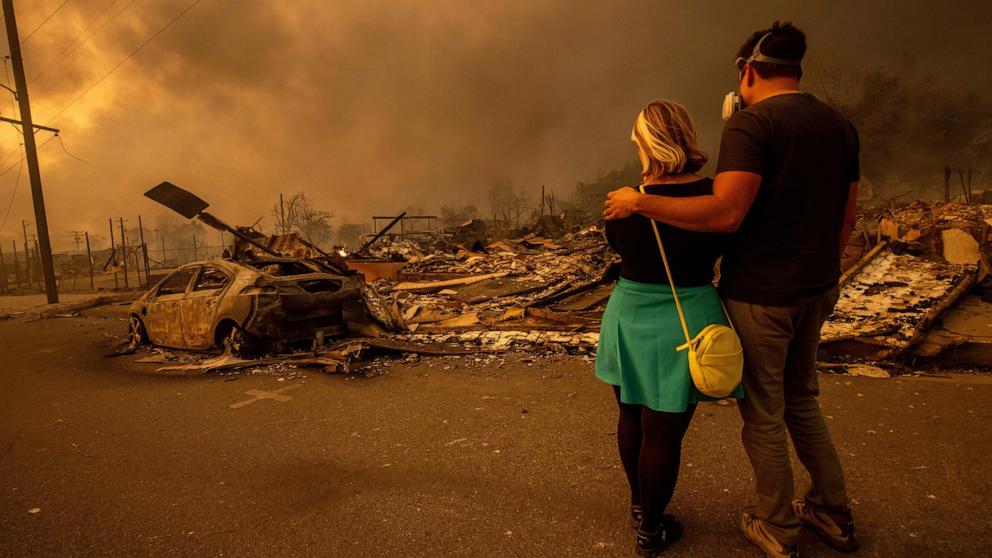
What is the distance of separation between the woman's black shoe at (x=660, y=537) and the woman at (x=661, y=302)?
141 millimetres

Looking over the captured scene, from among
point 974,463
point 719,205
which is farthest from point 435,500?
point 974,463

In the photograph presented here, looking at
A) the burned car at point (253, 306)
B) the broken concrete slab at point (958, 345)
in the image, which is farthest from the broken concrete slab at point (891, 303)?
the burned car at point (253, 306)

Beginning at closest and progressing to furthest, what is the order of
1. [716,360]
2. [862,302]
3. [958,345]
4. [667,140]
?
[716,360]
[667,140]
[958,345]
[862,302]

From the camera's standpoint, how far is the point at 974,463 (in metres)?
3.16

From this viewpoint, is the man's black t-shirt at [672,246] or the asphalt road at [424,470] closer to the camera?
the man's black t-shirt at [672,246]

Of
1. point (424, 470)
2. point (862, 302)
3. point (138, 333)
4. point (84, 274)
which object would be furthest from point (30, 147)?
point (84, 274)

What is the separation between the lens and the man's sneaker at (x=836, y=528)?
7.50 ft

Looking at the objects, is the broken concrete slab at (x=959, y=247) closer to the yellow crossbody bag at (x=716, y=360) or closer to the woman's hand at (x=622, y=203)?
the yellow crossbody bag at (x=716, y=360)

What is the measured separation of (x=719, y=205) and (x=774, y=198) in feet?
0.87

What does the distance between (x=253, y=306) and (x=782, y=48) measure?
646 centimetres

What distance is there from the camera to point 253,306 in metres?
6.63

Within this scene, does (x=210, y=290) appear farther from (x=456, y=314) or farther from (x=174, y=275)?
(x=456, y=314)

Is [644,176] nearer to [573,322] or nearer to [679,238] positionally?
[679,238]

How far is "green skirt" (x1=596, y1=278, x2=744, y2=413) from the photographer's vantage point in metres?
2.05
